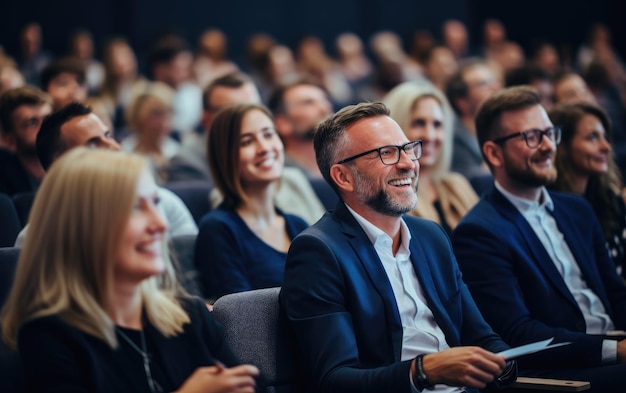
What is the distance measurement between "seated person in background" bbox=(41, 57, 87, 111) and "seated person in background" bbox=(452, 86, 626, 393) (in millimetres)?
2643

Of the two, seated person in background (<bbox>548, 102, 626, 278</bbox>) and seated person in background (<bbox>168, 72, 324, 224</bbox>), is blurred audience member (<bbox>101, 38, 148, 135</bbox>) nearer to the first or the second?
seated person in background (<bbox>168, 72, 324, 224</bbox>)

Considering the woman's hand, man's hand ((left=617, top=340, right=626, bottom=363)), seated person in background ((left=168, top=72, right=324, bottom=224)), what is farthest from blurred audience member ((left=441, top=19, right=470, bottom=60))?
the woman's hand

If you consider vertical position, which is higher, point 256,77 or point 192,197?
point 256,77

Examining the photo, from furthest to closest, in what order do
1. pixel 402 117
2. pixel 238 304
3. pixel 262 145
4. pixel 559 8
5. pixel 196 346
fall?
1. pixel 559 8
2. pixel 402 117
3. pixel 262 145
4. pixel 238 304
5. pixel 196 346

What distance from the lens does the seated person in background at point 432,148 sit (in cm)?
382

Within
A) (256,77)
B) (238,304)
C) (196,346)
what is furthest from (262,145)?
(256,77)

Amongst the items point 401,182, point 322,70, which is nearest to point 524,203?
point 401,182

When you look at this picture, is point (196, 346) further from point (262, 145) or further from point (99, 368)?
point (262, 145)

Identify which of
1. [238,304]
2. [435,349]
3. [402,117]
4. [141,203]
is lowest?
[435,349]

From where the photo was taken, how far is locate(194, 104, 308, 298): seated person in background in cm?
307

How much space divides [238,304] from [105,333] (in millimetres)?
502

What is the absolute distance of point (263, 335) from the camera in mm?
2295

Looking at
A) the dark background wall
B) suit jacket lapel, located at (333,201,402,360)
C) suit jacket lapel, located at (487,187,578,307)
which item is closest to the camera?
suit jacket lapel, located at (333,201,402,360)

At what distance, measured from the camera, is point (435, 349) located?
7.77ft
